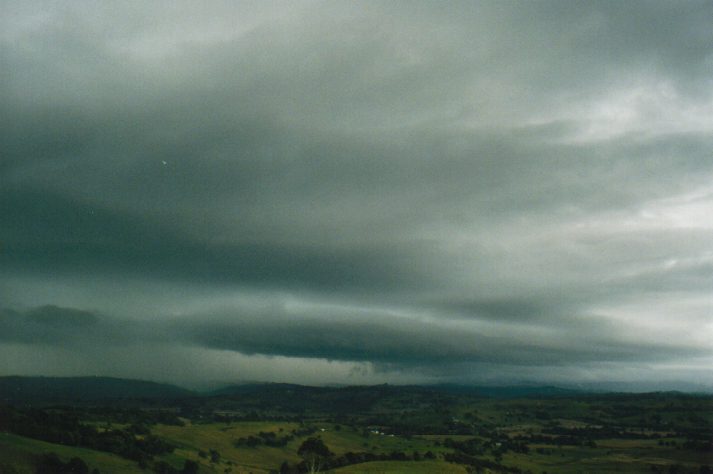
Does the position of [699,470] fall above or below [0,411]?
below

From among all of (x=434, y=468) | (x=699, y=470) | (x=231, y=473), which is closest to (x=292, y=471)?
(x=231, y=473)

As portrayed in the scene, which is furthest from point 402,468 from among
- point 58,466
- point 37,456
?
point 37,456

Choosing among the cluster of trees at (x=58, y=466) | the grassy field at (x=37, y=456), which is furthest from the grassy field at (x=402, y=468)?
the cluster of trees at (x=58, y=466)

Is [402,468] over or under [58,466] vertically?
under

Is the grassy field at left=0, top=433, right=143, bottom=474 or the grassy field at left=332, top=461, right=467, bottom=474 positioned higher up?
the grassy field at left=0, top=433, right=143, bottom=474

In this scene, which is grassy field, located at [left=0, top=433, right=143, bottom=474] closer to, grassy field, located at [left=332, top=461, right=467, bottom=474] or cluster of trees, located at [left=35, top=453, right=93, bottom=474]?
cluster of trees, located at [left=35, top=453, right=93, bottom=474]

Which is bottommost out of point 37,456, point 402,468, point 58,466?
point 402,468

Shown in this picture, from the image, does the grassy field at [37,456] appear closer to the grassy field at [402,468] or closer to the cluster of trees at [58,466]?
the cluster of trees at [58,466]

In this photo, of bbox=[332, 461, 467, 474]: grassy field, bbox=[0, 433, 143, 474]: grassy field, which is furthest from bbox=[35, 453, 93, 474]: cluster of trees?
bbox=[332, 461, 467, 474]: grassy field

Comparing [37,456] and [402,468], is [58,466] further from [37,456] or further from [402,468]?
[402,468]

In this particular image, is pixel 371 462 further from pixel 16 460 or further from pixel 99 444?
pixel 16 460

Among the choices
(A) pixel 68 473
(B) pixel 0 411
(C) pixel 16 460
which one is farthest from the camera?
(B) pixel 0 411
